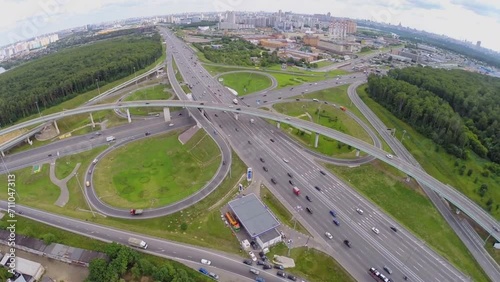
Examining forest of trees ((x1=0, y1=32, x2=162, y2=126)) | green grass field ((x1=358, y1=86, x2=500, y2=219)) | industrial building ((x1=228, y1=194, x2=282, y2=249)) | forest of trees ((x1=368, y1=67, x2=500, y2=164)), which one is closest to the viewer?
industrial building ((x1=228, y1=194, x2=282, y2=249))

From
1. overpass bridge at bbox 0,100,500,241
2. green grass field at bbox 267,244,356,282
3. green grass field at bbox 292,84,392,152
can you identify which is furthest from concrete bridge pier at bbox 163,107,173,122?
green grass field at bbox 267,244,356,282

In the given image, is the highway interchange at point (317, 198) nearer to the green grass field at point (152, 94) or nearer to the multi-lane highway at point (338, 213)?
the multi-lane highway at point (338, 213)

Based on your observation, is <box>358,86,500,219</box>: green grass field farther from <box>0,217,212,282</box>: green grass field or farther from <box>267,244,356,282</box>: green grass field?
<box>0,217,212,282</box>: green grass field

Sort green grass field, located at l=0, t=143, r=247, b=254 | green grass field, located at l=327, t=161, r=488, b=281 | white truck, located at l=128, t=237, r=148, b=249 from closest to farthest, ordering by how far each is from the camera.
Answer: white truck, located at l=128, t=237, r=148, b=249 < green grass field, located at l=327, t=161, r=488, b=281 < green grass field, located at l=0, t=143, r=247, b=254

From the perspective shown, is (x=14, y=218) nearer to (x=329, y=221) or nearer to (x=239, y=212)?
(x=239, y=212)

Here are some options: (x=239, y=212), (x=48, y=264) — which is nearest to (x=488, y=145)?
(x=239, y=212)

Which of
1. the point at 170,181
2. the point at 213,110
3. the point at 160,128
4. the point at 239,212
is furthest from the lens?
the point at 213,110
